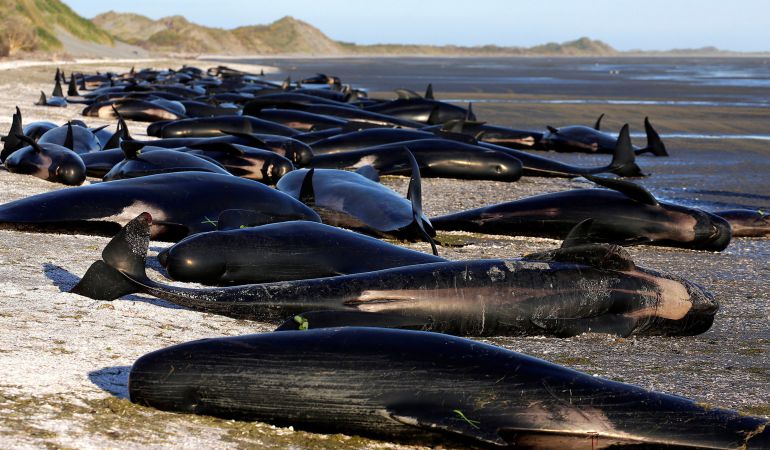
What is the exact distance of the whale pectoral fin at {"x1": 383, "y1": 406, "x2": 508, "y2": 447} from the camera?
9.98ft

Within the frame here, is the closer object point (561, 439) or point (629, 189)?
point (561, 439)

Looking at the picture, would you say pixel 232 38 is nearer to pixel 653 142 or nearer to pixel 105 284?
pixel 653 142

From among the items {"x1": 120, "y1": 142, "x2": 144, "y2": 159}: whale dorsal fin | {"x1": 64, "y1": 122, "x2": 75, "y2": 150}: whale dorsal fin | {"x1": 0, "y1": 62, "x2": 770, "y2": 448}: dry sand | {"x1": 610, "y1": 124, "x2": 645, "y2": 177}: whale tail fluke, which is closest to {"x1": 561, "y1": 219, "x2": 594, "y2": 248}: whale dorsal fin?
{"x1": 0, "y1": 62, "x2": 770, "y2": 448}: dry sand

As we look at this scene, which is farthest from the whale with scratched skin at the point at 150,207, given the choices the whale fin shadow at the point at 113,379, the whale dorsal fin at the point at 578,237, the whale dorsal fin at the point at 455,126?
the whale dorsal fin at the point at 455,126

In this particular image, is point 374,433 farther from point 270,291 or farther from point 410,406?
point 270,291

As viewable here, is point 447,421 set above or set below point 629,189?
below

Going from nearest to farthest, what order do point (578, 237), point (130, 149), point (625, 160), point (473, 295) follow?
point (473, 295), point (578, 237), point (130, 149), point (625, 160)

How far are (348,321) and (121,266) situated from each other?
1.05 metres

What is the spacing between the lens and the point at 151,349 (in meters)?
3.86

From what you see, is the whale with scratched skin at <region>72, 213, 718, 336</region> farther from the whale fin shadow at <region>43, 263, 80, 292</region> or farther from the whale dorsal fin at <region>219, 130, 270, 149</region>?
the whale dorsal fin at <region>219, 130, 270, 149</region>

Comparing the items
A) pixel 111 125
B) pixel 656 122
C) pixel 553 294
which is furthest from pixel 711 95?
pixel 553 294

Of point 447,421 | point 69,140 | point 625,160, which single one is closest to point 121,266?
point 447,421

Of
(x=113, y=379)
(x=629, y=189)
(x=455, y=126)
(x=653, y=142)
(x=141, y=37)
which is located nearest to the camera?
(x=113, y=379)

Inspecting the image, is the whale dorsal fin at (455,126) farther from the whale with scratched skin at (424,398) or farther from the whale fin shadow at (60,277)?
the whale with scratched skin at (424,398)
